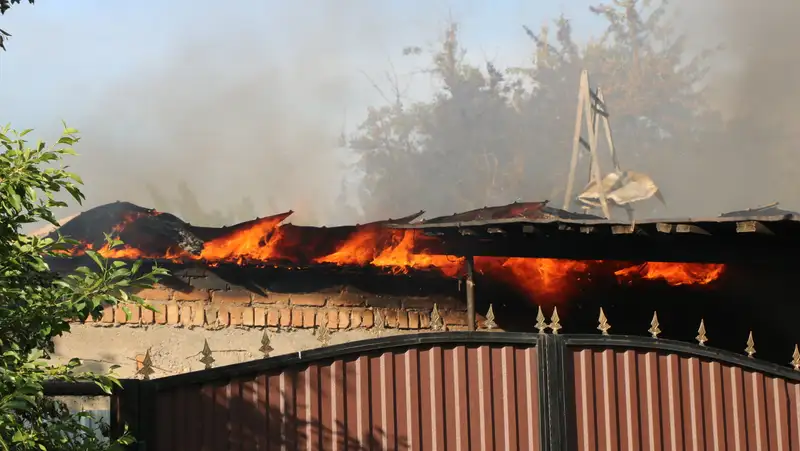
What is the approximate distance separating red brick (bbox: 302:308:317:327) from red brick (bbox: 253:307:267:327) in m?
0.46

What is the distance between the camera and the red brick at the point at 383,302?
9.62m

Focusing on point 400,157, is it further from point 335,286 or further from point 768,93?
point 335,286

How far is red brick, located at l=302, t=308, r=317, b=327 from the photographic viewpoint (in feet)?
31.0

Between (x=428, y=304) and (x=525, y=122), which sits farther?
(x=525, y=122)

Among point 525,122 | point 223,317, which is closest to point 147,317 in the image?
point 223,317

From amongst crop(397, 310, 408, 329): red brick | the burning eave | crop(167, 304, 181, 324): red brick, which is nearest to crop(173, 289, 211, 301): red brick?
crop(167, 304, 181, 324): red brick

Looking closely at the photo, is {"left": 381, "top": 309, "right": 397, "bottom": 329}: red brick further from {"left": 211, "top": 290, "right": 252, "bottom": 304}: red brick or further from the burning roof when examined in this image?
{"left": 211, "top": 290, "right": 252, "bottom": 304}: red brick

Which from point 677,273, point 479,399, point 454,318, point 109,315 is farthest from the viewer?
point 677,273

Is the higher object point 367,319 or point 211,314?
point 211,314

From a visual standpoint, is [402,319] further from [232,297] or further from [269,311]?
[232,297]

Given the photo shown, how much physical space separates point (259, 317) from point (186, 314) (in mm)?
839

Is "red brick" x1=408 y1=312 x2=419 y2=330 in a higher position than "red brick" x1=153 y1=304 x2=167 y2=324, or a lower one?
lower

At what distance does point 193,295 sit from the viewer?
9344 mm

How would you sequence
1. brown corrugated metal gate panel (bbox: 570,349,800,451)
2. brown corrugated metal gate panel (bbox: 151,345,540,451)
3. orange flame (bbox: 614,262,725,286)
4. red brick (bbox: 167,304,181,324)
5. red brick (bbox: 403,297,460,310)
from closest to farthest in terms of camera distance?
brown corrugated metal gate panel (bbox: 151,345,540,451)
brown corrugated metal gate panel (bbox: 570,349,800,451)
red brick (bbox: 167,304,181,324)
red brick (bbox: 403,297,460,310)
orange flame (bbox: 614,262,725,286)
